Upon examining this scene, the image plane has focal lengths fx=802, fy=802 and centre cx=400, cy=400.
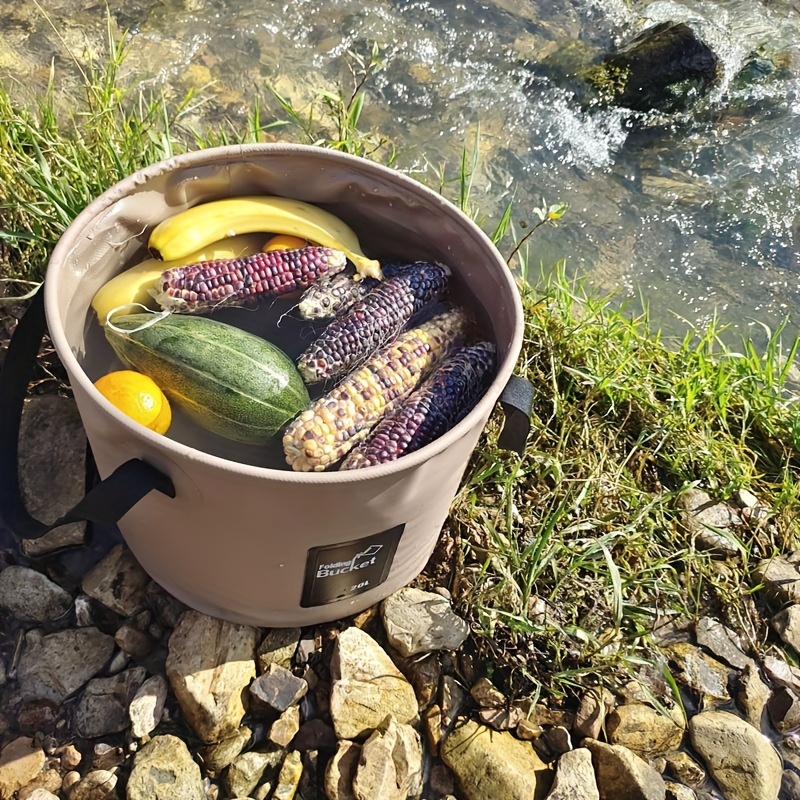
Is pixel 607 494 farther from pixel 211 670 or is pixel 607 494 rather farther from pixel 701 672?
pixel 211 670

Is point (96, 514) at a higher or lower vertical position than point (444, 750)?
higher

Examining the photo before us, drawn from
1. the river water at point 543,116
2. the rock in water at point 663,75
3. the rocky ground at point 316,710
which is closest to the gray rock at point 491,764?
the rocky ground at point 316,710

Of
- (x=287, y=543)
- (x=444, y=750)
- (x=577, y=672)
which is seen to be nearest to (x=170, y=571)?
(x=287, y=543)

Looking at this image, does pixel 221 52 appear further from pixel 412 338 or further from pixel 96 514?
pixel 96 514

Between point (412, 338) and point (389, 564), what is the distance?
0.52m

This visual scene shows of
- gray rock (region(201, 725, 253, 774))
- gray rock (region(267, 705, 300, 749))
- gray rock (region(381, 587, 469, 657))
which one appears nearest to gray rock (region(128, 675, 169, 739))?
gray rock (region(201, 725, 253, 774))

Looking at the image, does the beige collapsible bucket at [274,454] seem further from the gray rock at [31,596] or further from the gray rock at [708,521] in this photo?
the gray rock at [708,521]

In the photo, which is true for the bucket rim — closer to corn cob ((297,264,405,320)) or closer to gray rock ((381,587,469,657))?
corn cob ((297,264,405,320))

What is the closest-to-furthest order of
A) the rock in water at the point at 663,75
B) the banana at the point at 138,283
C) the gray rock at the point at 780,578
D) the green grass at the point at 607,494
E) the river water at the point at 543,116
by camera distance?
the banana at the point at 138,283 → the green grass at the point at 607,494 → the gray rock at the point at 780,578 → the river water at the point at 543,116 → the rock in water at the point at 663,75

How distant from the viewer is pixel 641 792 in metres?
1.81

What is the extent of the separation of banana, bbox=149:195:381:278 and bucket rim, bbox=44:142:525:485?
5.5 inches

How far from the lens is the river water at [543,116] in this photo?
373 centimetres

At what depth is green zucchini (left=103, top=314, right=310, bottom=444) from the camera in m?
1.70

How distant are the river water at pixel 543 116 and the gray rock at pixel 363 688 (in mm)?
2178
